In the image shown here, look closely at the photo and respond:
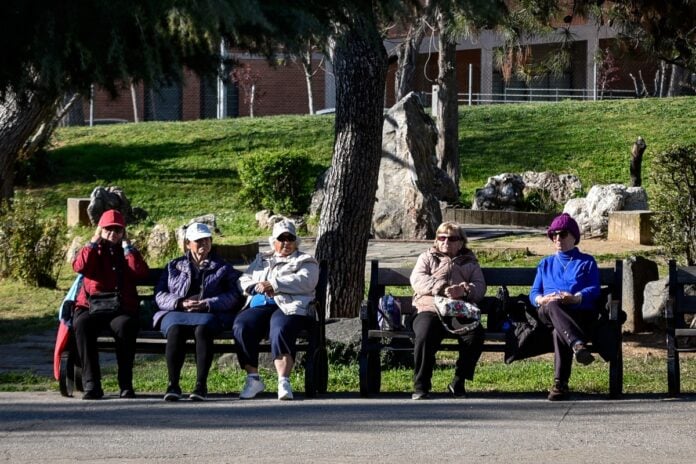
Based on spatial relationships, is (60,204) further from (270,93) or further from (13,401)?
(270,93)

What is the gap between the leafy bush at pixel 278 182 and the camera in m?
23.0

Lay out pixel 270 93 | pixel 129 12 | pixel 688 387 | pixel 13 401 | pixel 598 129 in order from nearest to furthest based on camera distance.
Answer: pixel 129 12 < pixel 13 401 < pixel 688 387 < pixel 598 129 < pixel 270 93

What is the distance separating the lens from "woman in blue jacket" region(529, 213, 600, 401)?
8.56 m

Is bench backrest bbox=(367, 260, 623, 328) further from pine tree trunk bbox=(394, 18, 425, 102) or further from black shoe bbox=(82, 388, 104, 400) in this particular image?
pine tree trunk bbox=(394, 18, 425, 102)

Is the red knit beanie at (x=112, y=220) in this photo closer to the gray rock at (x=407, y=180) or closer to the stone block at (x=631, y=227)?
the stone block at (x=631, y=227)

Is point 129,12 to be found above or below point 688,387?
above

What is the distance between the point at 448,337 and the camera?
883 centimetres

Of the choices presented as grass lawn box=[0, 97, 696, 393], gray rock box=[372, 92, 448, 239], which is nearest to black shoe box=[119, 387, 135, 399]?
grass lawn box=[0, 97, 696, 393]

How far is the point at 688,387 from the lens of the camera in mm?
9297

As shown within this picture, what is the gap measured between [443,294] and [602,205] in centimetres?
1096

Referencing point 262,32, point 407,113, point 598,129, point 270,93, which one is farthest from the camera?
point 270,93

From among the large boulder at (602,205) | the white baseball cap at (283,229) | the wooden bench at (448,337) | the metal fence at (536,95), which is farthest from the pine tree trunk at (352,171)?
the metal fence at (536,95)

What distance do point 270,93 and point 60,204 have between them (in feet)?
78.4

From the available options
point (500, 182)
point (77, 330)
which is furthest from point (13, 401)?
point (500, 182)
